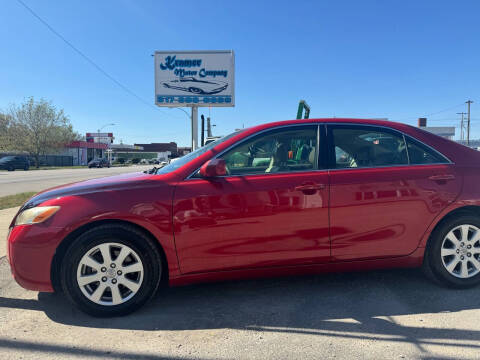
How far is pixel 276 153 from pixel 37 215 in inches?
83.7

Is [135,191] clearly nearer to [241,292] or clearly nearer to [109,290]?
[109,290]

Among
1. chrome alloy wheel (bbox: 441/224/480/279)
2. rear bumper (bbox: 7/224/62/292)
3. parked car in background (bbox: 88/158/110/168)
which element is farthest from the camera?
parked car in background (bbox: 88/158/110/168)

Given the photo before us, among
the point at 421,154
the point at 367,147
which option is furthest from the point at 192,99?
the point at 421,154

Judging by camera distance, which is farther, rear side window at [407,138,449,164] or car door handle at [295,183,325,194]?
rear side window at [407,138,449,164]

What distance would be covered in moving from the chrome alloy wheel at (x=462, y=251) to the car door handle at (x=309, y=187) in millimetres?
1363

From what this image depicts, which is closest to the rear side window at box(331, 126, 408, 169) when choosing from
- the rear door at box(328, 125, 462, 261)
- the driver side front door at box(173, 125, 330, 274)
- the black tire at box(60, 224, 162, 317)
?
the rear door at box(328, 125, 462, 261)

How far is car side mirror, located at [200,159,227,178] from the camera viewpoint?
2732 millimetres

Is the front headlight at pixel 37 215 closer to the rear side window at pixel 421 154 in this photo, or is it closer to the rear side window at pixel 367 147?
the rear side window at pixel 367 147

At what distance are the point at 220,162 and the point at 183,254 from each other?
0.83 meters

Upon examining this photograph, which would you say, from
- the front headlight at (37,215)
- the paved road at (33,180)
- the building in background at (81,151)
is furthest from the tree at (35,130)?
the front headlight at (37,215)

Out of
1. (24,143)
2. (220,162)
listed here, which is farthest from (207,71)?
(24,143)

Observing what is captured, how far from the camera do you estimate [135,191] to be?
8.84ft

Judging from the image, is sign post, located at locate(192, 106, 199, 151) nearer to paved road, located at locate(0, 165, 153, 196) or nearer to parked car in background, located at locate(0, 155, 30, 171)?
paved road, located at locate(0, 165, 153, 196)

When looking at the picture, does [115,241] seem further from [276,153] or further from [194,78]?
[194,78]
